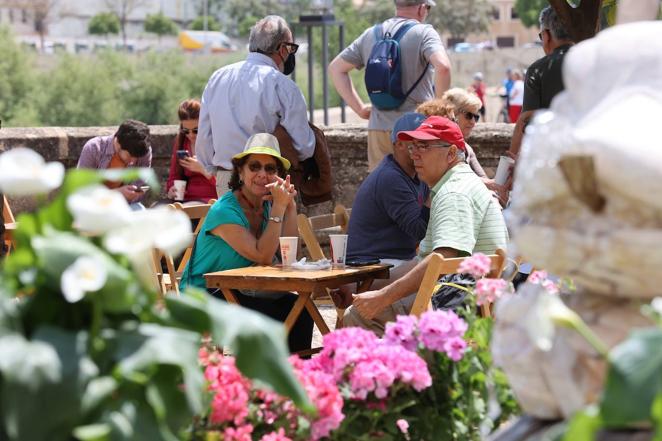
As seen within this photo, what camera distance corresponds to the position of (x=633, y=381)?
2.00 meters

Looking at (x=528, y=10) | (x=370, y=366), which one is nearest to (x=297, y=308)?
(x=370, y=366)

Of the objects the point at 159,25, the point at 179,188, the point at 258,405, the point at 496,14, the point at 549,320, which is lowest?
the point at 496,14

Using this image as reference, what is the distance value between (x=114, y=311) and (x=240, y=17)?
104 metres

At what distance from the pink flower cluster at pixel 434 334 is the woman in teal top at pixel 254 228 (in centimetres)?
241

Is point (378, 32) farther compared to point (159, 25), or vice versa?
point (159, 25)

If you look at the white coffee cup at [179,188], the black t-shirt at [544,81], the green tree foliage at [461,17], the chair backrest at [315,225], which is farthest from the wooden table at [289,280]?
the green tree foliage at [461,17]

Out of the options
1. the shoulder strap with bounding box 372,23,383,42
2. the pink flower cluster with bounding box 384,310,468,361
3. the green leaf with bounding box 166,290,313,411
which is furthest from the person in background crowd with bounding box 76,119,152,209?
the green leaf with bounding box 166,290,313,411

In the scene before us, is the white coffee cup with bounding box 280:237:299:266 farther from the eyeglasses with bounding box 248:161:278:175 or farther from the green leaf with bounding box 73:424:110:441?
the green leaf with bounding box 73:424:110:441

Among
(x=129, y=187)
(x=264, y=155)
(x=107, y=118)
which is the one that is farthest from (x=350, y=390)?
(x=107, y=118)

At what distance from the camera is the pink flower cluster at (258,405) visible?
2.93 metres

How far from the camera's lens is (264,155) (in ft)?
19.3

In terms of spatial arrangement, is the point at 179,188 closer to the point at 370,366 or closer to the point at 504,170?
the point at 504,170

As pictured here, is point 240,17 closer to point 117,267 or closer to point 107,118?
point 107,118

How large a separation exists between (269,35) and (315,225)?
3.51ft
